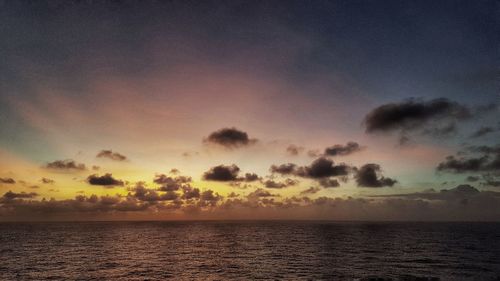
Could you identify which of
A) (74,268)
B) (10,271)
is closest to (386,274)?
(74,268)

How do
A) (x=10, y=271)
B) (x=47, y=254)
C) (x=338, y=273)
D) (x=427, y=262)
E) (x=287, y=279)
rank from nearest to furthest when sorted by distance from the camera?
1. (x=287, y=279)
2. (x=338, y=273)
3. (x=10, y=271)
4. (x=427, y=262)
5. (x=47, y=254)

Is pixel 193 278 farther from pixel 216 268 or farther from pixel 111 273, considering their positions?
pixel 111 273

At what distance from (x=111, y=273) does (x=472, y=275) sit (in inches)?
2402

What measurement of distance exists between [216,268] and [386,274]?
2985 centimetres

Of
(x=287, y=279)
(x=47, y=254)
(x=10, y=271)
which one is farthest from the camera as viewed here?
(x=47, y=254)

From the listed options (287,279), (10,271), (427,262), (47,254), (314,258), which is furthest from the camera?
(47,254)

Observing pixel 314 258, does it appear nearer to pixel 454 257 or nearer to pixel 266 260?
pixel 266 260

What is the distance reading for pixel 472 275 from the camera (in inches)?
2229

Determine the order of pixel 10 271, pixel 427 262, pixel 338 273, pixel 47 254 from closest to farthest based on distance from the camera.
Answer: pixel 338 273 < pixel 10 271 < pixel 427 262 < pixel 47 254

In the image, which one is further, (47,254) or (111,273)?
(47,254)

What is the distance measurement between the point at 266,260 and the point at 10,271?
159 ft

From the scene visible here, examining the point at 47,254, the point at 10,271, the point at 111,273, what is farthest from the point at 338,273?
the point at 47,254

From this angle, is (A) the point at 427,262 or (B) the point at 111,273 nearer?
(B) the point at 111,273

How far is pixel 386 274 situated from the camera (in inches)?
2231
